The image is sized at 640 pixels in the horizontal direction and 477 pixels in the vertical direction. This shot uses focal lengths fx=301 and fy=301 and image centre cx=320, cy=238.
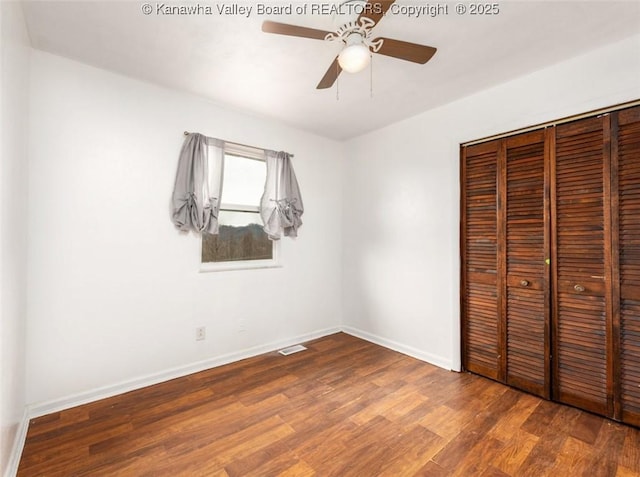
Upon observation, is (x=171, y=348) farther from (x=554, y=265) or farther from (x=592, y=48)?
(x=592, y=48)

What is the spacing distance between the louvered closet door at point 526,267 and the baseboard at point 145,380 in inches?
85.4

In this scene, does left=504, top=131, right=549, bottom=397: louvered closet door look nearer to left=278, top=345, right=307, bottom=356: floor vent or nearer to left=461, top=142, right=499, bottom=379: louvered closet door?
left=461, top=142, right=499, bottom=379: louvered closet door

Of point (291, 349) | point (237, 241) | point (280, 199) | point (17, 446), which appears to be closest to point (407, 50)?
point (280, 199)

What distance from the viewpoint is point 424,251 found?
308 centimetres

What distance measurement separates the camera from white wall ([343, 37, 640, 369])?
2.13 metres

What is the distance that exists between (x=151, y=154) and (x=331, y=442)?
2.57m

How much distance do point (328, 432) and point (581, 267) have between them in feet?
6.88

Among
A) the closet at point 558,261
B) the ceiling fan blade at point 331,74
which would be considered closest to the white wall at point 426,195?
the closet at point 558,261

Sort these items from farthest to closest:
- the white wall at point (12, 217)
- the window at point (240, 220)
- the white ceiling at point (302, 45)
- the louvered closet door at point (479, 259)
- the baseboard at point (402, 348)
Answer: the window at point (240, 220), the baseboard at point (402, 348), the louvered closet door at point (479, 259), the white ceiling at point (302, 45), the white wall at point (12, 217)

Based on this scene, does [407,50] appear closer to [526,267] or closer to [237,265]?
[526,267]

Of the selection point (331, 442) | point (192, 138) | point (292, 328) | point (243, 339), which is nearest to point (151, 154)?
point (192, 138)

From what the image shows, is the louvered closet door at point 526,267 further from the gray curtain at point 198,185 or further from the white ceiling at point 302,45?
the gray curtain at point 198,185

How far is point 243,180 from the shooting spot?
10.4ft

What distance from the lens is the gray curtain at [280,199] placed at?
3279 millimetres
